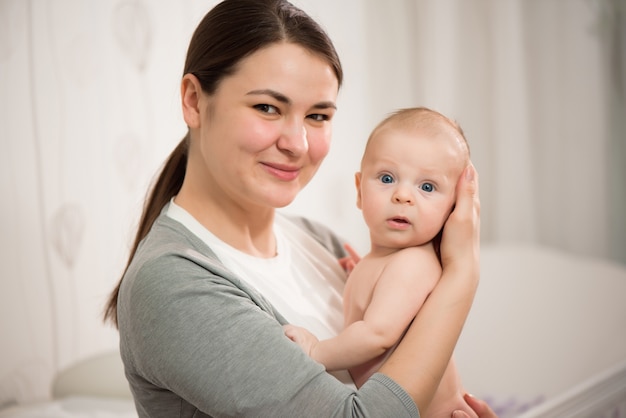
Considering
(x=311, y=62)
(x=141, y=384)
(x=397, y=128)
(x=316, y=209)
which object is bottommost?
(x=316, y=209)

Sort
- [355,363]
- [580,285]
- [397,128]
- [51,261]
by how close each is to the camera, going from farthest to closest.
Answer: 1. [580,285]
2. [51,261]
3. [397,128]
4. [355,363]

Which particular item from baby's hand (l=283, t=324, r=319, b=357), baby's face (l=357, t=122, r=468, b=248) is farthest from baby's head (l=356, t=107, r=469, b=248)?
baby's hand (l=283, t=324, r=319, b=357)

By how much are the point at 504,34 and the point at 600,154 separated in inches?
31.4

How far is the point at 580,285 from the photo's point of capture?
274 cm

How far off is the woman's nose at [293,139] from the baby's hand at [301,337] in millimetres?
319

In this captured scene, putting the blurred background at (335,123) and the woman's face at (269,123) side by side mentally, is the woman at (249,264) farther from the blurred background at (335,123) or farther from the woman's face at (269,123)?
the blurred background at (335,123)

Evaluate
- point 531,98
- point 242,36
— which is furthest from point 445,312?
point 531,98

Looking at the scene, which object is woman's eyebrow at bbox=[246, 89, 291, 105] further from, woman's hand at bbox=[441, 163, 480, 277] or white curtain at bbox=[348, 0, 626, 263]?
white curtain at bbox=[348, 0, 626, 263]

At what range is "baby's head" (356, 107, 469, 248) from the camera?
49.1 inches

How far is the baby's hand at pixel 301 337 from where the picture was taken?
3.86 feet

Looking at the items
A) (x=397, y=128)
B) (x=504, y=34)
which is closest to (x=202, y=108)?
(x=397, y=128)

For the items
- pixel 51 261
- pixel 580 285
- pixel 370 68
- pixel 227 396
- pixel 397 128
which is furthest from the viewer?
pixel 370 68

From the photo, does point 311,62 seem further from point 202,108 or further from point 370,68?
point 370,68

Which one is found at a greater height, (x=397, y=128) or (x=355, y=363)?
(x=397, y=128)
